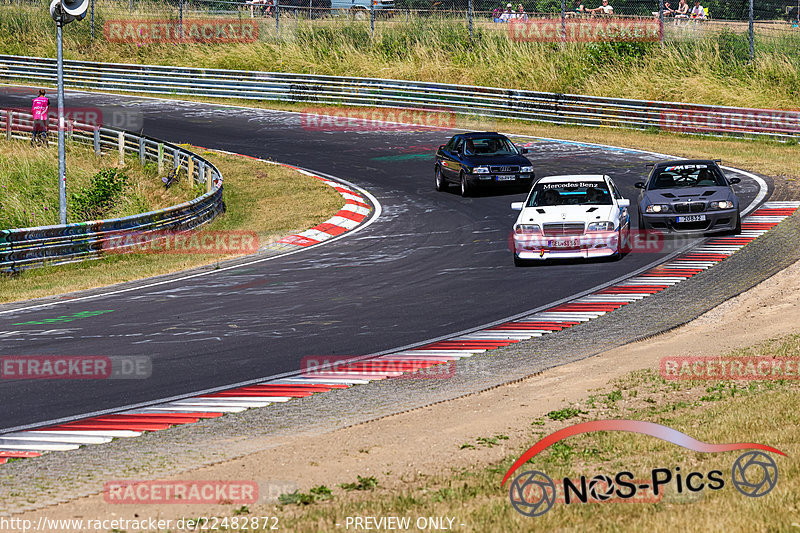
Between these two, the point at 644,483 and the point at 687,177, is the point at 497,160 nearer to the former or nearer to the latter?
the point at 687,177

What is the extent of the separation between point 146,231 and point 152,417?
11232mm

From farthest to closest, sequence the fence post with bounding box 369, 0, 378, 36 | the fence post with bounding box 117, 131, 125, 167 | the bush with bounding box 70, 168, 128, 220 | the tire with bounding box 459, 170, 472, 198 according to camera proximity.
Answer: the fence post with bounding box 369, 0, 378, 36 < the fence post with bounding box 117, 131, 125, 167 < the bush with bounding box 70, 168, 128, 220 < the tire with bounding box 459, 170, 472, 198

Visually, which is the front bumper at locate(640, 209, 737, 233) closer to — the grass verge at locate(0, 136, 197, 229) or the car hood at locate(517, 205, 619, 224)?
the car hood at locate(517, 205, 619, 224)

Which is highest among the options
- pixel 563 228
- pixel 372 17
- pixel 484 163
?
pixel 372 17

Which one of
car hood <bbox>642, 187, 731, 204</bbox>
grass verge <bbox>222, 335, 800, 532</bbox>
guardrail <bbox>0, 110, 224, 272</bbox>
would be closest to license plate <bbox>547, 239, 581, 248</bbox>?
car hood <bbox>642, 187, 731, 204</bbox>

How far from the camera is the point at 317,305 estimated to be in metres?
14.9

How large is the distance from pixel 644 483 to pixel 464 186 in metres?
17.0

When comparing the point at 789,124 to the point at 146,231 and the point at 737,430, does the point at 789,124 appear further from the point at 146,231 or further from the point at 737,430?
the point at 737,430

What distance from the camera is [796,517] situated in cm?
615

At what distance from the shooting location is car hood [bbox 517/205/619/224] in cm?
1666

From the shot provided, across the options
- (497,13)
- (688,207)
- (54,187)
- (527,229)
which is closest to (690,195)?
(688,207)

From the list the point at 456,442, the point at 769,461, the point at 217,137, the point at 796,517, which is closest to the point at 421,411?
the point at 456,442

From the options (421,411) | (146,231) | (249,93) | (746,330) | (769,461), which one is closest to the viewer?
(769,461)

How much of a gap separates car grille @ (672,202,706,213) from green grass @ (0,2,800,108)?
55.9ft
